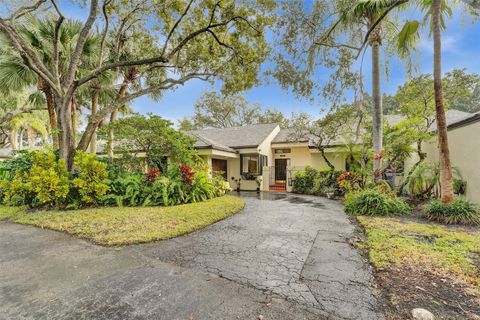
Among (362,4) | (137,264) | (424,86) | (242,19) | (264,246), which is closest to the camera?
(137,264)

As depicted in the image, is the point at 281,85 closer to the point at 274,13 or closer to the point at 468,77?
the point at 274,13

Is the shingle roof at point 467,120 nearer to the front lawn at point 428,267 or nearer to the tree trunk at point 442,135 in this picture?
the tree trunk at point 442,135

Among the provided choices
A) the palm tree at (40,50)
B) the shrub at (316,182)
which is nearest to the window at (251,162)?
the shrub at (316,182)

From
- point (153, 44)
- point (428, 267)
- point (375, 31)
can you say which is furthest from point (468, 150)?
point (153, 44)

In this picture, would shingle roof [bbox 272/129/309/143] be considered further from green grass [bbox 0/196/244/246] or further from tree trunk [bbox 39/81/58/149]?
tree trunk [bbox 39/81/58/149]

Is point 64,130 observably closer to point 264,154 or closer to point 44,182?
point 44,182

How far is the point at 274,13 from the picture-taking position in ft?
24.7

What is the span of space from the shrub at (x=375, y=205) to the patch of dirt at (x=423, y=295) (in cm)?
414

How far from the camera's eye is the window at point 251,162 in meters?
15.3

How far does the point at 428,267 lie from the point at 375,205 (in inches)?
163

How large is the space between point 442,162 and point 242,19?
792 cm

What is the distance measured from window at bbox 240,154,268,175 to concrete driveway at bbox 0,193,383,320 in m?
10.5

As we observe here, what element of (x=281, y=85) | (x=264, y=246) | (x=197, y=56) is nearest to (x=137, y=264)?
(x=264, y=246)

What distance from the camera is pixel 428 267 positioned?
125 inches
